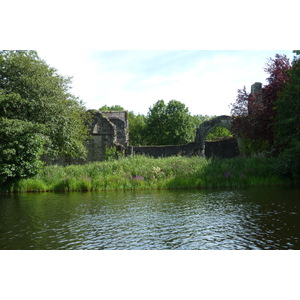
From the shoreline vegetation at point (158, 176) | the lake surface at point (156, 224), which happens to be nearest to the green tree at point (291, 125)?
the shoreline vegetation at point (158, 176)

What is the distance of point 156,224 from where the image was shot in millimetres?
8523

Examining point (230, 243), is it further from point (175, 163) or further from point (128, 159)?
point (128, 159)

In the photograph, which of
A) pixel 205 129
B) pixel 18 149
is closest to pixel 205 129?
pixel 205 129

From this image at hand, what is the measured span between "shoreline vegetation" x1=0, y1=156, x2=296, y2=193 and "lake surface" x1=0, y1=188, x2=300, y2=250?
569 centimetres

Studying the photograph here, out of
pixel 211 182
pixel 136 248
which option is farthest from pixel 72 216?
pixel 211 182

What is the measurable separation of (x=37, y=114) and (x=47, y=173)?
4010 millimetres

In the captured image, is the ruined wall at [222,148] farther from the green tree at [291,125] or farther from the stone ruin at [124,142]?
the green tree at [291,125]

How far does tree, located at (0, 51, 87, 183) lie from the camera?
63.5 ft

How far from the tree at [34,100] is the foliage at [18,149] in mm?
73

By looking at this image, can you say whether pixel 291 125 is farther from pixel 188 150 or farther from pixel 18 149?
pixel 188 150

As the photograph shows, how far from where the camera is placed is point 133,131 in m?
56.6

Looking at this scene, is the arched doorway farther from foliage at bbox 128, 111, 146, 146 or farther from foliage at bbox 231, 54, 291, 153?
foliage at bbox 128, 111, 146, 146

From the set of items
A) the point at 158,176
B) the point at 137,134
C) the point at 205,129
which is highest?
the point at 137,134

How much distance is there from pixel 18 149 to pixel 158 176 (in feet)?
26.4
